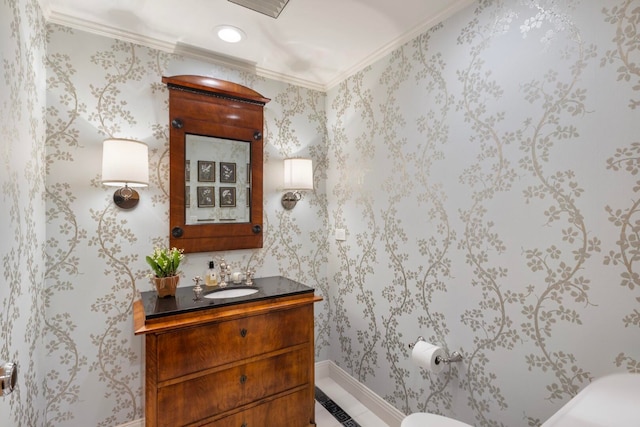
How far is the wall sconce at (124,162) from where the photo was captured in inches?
62.1

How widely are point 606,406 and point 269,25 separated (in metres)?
2.14

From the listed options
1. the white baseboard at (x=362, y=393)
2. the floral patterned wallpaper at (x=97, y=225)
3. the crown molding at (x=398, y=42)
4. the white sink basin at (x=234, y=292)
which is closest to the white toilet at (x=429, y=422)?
the white baseboard at (x=362, y=393)

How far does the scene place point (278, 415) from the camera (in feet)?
5.61

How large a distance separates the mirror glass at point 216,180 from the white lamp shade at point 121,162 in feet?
1.14

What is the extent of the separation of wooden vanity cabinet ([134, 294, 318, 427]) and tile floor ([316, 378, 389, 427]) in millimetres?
219

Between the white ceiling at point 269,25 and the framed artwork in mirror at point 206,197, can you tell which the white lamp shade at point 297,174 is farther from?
the white ceiling at point 269,25

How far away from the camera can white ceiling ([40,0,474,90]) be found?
62.1 inches

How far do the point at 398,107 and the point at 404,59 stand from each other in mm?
282

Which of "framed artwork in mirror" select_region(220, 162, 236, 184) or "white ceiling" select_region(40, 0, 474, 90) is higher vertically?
"white ceiling" select_region(40, 0, 474, 90)

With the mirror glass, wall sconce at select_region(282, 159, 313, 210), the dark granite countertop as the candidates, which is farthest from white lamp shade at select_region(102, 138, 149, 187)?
wall sconce at select_region(282, 159, 313, 210)

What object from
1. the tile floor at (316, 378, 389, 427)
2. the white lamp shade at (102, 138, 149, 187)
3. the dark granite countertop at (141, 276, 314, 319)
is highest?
the white lamp shade at (102, 138, 149, 187)

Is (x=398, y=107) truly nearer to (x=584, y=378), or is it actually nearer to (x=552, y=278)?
(x=552, y=278)

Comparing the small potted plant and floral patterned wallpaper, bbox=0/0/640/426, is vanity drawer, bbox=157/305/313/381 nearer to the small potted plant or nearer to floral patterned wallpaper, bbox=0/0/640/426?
the small potted plant

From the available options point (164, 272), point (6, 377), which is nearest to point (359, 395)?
point (164, 272)
